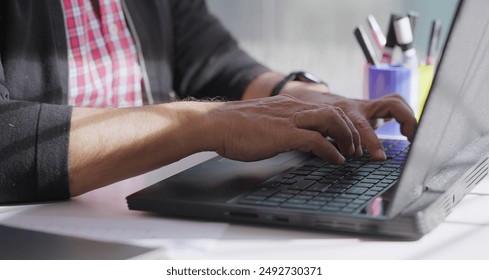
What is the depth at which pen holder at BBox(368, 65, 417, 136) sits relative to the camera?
1426 mm

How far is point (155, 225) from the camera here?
91 cm

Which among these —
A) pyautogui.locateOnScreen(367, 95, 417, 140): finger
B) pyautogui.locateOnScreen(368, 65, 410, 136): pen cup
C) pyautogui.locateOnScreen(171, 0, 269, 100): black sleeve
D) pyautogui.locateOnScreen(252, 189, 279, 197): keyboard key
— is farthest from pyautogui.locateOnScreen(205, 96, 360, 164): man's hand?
pyautogui.locateOnScreen(171, 0, 269, 100): black sleeve

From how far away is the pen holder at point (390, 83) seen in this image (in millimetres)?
1426

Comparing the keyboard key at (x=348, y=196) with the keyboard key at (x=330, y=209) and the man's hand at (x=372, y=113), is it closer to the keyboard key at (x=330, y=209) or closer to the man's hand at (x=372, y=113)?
the keyboard key at (x=330, y=209)

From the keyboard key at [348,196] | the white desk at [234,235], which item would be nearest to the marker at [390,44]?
the white desk at [234,235]

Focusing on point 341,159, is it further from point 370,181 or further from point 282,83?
point 282,83

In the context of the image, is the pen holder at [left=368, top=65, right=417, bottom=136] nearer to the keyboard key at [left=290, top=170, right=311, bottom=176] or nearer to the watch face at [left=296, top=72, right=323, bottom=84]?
the watch face at [left=296, top=72, right=323, bottom=84]

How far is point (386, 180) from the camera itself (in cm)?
99

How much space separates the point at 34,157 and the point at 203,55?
34.3 inches

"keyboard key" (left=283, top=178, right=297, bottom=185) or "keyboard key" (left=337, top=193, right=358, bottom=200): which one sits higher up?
"keyboard key" (left=337, top=193, right=358, bottom=200)

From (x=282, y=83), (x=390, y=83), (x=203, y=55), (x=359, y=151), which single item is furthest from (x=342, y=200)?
(x=203, y=55)

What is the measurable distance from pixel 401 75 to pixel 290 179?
0.52 m

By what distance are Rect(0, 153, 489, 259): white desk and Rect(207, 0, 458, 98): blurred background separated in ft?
7.75
